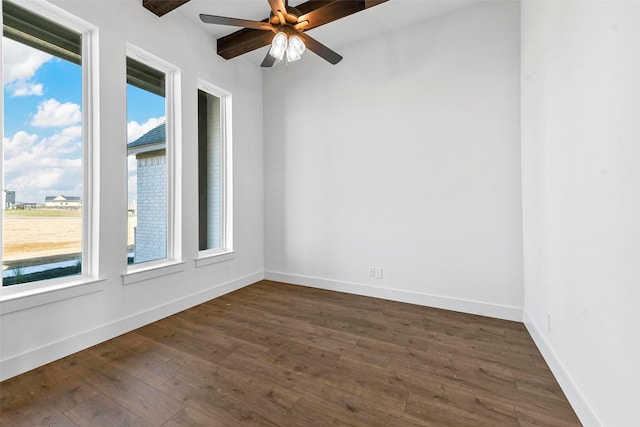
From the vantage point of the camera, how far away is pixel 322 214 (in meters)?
3.60

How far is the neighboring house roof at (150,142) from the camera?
260 cm

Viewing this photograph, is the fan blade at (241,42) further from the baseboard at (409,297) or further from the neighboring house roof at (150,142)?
the baseboard at (409,297)

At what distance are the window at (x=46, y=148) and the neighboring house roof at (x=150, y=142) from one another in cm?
38

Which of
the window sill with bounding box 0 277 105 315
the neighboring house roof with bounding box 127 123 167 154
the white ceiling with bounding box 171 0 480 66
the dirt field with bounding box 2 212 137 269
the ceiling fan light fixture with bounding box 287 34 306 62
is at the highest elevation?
the white ceiling with bounding box 171 0 480 66

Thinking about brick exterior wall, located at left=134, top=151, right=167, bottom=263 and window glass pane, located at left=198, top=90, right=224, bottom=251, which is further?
window glass pane, located at left=198, top=90, right=224, bottom=251

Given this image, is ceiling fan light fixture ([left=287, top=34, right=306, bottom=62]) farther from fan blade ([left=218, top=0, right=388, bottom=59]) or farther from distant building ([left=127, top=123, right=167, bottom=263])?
distant building ([left=127, top=123, right=167, bottom=263])

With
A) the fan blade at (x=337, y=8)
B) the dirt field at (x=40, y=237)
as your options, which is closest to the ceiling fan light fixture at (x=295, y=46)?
the fan blade at (x=337, y=8)

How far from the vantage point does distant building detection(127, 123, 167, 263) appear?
2.62 metres

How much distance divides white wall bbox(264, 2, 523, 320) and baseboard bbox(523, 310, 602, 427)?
0.52 meters

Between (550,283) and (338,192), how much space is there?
2.28 m

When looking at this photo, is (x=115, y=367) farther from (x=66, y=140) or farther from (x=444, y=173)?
(x=444, y=173)

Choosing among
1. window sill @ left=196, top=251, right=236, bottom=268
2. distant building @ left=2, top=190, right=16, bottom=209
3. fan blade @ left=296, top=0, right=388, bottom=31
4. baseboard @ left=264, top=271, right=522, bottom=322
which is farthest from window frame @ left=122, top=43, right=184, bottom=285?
fan blade @ left=296, top=0, right=388, bottom=31

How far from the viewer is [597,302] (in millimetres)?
1241

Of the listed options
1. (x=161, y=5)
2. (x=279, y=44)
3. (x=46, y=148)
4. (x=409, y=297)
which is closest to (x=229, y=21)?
(x=279, y=44)
